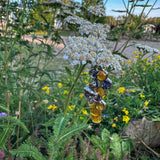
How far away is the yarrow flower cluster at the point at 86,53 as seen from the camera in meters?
0.89

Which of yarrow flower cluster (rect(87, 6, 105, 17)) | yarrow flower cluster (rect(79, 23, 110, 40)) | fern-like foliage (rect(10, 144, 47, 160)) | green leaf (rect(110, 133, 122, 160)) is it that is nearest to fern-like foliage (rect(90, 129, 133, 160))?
green leaf (rect(110, 133, 122, 160))

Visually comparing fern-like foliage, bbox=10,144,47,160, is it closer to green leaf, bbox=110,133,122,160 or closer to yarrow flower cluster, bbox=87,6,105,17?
green leaf, bbox=110,133,122,160

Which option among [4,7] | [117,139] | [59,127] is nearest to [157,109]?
[117,139]

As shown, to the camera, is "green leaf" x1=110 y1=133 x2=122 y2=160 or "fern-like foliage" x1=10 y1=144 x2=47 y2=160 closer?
"fern-like foliage" x1=10 y1=144 x2=47 y2=160

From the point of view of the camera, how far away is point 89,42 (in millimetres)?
978

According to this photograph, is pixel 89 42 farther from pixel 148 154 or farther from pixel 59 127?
pixel 148 154

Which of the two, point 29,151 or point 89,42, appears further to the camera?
point 29,151

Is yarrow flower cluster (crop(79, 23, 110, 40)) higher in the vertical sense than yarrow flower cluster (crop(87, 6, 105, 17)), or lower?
lower

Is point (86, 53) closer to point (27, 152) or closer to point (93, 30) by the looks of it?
point (93, 30)

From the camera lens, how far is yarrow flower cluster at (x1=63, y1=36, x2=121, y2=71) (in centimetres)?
89

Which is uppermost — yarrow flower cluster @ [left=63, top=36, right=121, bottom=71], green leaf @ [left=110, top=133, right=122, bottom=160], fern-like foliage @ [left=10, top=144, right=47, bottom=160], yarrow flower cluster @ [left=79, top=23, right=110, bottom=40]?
yarrow flower cluster @ [left=79, top=23, right=110, bottom=40]

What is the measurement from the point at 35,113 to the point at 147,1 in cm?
136

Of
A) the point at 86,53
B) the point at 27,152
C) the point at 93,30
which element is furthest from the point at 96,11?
the point at 27,152

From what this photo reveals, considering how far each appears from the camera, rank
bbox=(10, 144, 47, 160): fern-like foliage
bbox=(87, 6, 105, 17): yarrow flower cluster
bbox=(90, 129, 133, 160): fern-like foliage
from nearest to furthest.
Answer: bbox=(10, 144, 47, 160): fern-like foliage
bbox=(87, 6, 105, 17): yarrow flower cluster
bbox=(90, 129, 133, 160): fern-like foliage
